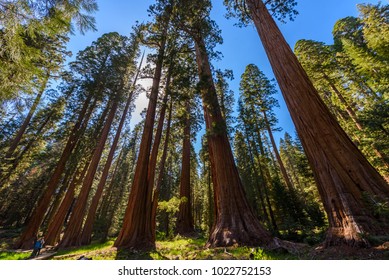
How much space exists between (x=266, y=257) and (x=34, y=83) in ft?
22.5

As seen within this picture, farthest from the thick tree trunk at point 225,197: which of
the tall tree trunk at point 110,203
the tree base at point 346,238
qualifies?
the tall tree trunk at point 110,203

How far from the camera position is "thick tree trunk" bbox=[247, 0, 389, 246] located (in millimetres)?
3191

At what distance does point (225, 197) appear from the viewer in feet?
21.8

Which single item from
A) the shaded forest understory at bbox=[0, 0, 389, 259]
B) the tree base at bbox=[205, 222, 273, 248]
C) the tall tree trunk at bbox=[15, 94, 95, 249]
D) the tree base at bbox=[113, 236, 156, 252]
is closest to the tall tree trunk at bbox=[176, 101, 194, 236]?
the shaded forest understory at bbox=[0, 0, 389, 259]

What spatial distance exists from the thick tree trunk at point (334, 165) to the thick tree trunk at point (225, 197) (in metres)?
2.68

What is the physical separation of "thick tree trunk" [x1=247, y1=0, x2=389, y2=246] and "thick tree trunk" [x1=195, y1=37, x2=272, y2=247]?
2678 mm

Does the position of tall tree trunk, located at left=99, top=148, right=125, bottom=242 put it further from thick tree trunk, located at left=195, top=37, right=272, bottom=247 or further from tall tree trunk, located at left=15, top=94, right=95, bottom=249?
thick tree trunk, located at left=195, top=37, right=272, bottom=247

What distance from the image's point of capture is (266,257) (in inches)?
152

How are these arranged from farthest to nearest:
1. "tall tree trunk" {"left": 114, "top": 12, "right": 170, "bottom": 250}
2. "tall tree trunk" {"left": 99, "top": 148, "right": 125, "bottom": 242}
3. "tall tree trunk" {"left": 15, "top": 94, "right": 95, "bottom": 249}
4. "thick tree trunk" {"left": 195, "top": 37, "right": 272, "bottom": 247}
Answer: "tall tree trunk" {"left": 99, "top": 148, "right": 125, "bottom": 242} → "tall tree trunk" {"left": 15, "top": 94, "right": 95, "bottom": 249} → "tall tree trunk" {"left": 114, "top": 12, "right": 170, "bottom": 250} → "thick tree trunk" {"left": 195, "top": 37, "right": 272, "bottom": 247}

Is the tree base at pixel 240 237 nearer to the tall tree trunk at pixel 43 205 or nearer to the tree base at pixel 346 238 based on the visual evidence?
the tree base at pixel 346 238

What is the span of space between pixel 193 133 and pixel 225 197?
892cm

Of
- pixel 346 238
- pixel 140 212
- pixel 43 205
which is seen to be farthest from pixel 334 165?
pixel 43 205

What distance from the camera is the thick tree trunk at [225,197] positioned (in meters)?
5.67

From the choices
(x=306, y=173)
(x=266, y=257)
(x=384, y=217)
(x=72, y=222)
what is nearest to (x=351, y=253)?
(x=384, y=217)
